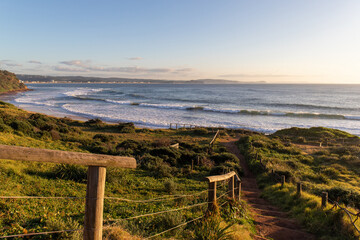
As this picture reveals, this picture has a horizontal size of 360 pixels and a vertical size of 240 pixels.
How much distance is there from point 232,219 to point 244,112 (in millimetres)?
49657

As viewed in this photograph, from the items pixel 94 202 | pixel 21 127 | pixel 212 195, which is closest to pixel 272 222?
pixel 212 195

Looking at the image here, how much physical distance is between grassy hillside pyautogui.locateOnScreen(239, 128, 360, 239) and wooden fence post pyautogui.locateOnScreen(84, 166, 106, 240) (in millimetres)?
5733

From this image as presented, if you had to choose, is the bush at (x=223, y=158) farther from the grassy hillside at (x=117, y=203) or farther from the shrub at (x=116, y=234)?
the shrub at (x=116, y=234)

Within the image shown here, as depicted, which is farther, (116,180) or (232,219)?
(116,180)

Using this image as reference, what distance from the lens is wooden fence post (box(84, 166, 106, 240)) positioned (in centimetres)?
239

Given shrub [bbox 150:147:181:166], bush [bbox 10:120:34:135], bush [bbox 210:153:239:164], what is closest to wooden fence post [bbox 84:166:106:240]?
shrub [bbox 150:147:181:166]

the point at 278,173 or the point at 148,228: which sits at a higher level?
the point at 148,228

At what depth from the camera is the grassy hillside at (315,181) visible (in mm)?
6199

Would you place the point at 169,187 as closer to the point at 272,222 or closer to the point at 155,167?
the point at 155,167

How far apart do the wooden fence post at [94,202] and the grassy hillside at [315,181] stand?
5.73 metres

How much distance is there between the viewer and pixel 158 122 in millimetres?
39188

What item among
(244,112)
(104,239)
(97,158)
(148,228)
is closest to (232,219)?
(148,228)

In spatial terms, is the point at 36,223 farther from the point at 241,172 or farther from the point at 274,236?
the point at 241,172

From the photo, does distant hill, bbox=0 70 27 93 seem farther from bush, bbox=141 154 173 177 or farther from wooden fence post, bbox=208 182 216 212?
wooden fence post, bbox=208 182 216 212
